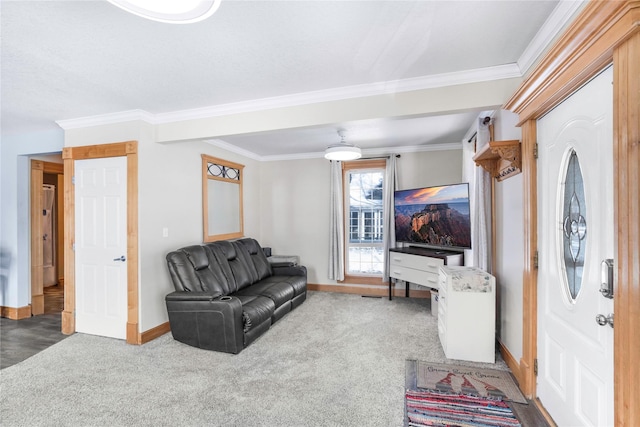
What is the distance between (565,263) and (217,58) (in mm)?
2656

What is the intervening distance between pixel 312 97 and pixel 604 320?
252 cm

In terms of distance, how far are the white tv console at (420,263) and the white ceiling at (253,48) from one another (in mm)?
2291

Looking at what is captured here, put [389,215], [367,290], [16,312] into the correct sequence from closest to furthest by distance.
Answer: [16,312]
[389,215]
[367,290]

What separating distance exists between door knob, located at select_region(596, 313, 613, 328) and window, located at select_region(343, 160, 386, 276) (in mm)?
3790

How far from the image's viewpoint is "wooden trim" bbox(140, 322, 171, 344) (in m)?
3.21

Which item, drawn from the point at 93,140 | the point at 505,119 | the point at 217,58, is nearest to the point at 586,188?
the point at 505,119

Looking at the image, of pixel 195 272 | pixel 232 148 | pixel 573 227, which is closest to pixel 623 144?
pixel 573 227

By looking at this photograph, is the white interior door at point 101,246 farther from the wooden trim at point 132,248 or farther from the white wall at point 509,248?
the white wall at point 509,248

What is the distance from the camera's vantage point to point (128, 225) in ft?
10.6

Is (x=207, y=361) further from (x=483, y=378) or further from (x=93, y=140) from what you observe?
(x=93, y=140)

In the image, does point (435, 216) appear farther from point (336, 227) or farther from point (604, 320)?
point (604, 320)

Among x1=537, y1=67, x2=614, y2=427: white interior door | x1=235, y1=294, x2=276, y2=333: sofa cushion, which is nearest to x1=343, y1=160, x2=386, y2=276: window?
x1=235, y1=294, x2=276, y2=333: sofa cushion

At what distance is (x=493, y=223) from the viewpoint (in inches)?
116

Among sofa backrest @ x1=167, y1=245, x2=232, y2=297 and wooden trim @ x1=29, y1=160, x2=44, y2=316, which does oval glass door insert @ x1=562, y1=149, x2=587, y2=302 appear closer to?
sofa backrest @ x1=167, y1=245, x2=232, y2=297
